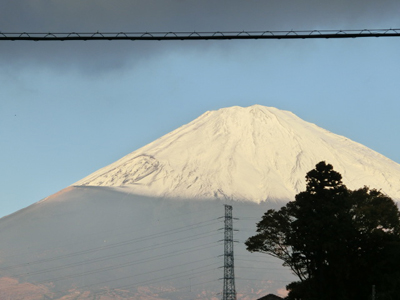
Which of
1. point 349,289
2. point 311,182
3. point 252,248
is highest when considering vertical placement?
point 311,182

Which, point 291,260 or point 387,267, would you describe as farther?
point 291,260

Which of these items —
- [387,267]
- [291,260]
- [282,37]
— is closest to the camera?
[282,37]

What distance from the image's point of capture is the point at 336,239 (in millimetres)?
68750

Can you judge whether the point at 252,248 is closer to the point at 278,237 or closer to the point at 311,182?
the point at 278,237

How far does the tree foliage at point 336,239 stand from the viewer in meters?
67.9

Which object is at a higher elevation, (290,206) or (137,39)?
(290,206)

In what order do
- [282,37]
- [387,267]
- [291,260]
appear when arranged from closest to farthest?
[282,37], [387,267], [291,260]

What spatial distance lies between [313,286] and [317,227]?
16.9ft

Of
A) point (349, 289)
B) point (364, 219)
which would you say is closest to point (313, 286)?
point (349, 289)

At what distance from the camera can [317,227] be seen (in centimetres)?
6906

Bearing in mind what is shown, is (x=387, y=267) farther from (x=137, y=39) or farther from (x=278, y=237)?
(x=137, y=39)

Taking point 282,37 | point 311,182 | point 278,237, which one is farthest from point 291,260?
point 282,37

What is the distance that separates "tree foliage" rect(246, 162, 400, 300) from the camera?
67938 mm

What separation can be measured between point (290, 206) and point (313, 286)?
7.61 metres
